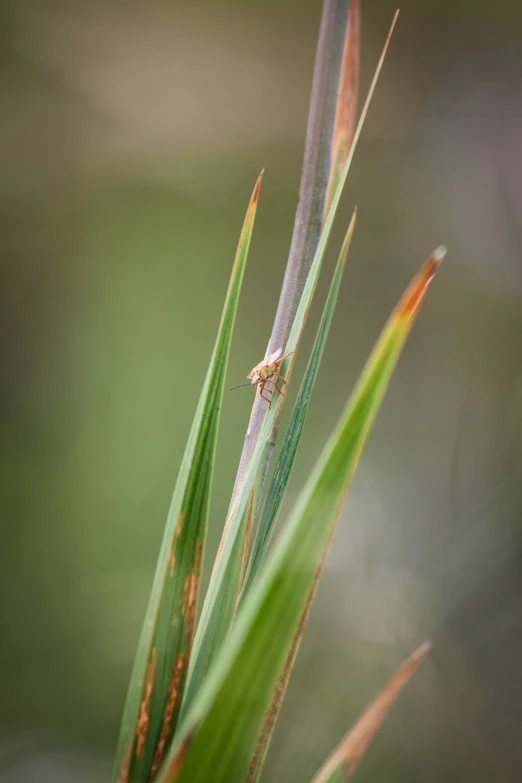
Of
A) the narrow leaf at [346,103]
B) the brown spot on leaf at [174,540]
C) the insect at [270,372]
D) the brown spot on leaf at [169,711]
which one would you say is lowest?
the brown spot on leaf at [169,711]

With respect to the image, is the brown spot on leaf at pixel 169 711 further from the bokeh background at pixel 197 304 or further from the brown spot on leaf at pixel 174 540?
the bokeh background at pixel 197 304

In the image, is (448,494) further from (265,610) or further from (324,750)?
(265,610)

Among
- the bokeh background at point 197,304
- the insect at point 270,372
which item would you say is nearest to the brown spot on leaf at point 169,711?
the insect at point 270,372

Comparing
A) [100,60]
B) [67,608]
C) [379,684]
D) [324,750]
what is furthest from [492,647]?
[100,60]

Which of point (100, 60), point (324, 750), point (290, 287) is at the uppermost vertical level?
point (100, 60)

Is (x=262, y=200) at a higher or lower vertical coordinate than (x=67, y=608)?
higher

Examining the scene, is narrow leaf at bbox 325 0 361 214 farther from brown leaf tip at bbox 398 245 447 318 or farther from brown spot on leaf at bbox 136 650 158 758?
brown spot on leaf at bbox 136 650 158 758

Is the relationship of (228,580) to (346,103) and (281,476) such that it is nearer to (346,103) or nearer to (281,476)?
A: (281,476)
